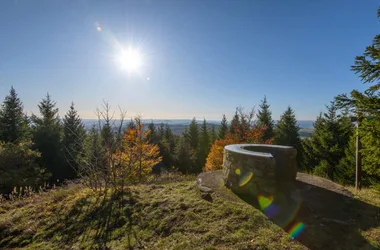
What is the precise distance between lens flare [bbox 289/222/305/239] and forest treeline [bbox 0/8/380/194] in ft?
6.20

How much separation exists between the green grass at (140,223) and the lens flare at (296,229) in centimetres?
17

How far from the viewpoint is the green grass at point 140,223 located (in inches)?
126

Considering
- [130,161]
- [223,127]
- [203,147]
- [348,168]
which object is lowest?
[203,147]

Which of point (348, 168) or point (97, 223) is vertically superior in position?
point (97, 223)

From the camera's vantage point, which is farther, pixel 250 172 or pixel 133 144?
pixel 133 144

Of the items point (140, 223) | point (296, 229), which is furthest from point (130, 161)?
point (296, 229)

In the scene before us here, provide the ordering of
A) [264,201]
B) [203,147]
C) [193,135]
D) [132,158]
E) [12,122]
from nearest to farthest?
[264,201]
[132,158]
[12,122]
[203,147]
[193,135]

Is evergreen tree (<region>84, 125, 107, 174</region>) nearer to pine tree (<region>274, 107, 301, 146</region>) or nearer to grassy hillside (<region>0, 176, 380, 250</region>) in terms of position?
grassy hillside (<region>0, 176, 380, 250</region>)

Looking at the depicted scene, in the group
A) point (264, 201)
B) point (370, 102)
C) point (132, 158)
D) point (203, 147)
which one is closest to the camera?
point (370, 102)

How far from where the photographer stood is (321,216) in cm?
382

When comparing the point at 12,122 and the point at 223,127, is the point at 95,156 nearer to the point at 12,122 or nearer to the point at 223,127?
the point at 12,122

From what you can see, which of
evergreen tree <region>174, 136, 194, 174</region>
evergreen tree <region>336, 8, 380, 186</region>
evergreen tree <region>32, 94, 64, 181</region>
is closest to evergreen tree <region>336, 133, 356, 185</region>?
evergreen tree <region>336, 8, 380, 186</region>

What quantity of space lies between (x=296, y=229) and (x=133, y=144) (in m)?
13.8

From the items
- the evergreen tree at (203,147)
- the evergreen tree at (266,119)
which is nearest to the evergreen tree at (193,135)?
the evergreen tree at (203,147)
